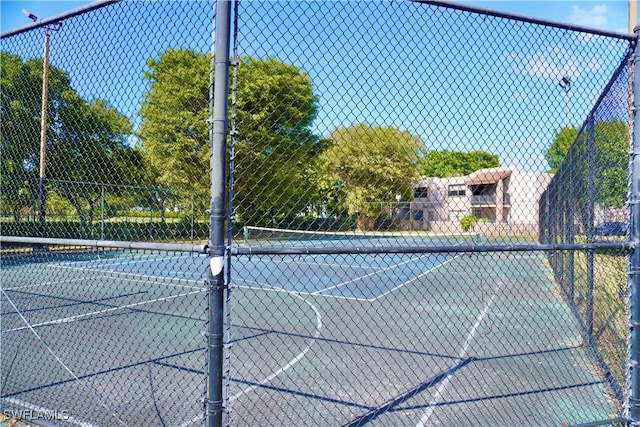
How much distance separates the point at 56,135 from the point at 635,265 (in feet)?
31.3

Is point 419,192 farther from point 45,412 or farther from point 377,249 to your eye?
point 45,412

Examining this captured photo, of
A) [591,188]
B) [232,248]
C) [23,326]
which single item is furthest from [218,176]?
[23,326]

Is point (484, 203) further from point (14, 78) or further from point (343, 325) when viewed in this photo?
point (14, 78)

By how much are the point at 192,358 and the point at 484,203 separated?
229 inches

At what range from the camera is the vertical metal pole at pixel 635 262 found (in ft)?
8.98

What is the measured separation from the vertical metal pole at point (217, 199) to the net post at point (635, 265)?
8.25ft

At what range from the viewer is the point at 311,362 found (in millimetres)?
5105

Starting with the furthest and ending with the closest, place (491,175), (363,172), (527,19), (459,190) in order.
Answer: (491,175)
(459,190)
(363,172)
(527,19)

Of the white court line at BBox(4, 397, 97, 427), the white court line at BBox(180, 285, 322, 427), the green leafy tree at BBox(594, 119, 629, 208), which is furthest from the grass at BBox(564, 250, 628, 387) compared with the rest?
the white court line at BBox(4, 397, 97, 427)

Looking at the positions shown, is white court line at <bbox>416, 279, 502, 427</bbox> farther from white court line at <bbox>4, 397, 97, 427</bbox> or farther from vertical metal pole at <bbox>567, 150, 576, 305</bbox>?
white court line at <bbox>4, 397, 97, 427</bbox>

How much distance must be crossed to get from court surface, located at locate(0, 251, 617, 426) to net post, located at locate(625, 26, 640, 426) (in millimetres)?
1014

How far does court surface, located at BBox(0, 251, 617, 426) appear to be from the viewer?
374 centimetres

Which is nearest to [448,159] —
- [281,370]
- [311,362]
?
[311,362]

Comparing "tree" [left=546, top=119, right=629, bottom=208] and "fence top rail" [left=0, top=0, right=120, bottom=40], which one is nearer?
"fence top rail" [left=0, top=0, right=120, bottom=40]
